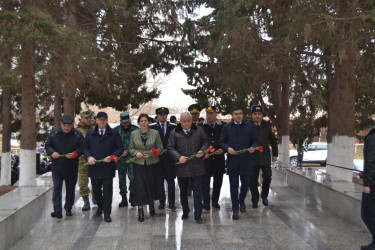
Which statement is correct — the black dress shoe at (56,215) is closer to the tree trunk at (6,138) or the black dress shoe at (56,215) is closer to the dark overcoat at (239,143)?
the dark overcoat at (239,143)

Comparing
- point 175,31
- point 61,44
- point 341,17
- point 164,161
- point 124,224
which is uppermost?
point 175,31

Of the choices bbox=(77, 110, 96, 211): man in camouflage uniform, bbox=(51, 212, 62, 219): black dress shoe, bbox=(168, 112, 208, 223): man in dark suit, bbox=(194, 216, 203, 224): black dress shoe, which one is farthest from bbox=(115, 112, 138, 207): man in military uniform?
bbox=(194, 216, 203, 224): black dress shoe

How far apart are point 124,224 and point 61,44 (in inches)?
160

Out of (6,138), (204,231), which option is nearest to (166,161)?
(204,231)

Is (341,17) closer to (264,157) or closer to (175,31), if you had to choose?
(264,157)

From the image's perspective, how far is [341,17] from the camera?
893 centimetres

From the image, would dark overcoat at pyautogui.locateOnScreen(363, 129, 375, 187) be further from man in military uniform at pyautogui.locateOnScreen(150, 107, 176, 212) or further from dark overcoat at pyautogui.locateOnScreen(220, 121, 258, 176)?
man in military uniform at pyautogui.locateOnScreen(150, 107, 176, 212)

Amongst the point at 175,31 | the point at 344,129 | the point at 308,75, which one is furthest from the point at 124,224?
the point at 175,31

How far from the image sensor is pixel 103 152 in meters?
7.45

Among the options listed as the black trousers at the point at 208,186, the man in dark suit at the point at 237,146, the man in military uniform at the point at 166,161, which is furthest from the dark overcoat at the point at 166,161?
the man in dark suit at the point at 237,146

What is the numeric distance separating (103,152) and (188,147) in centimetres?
142

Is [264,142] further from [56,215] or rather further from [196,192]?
[56,215]

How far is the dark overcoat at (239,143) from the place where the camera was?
7.62m

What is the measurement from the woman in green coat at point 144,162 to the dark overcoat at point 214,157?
3.97 ft
